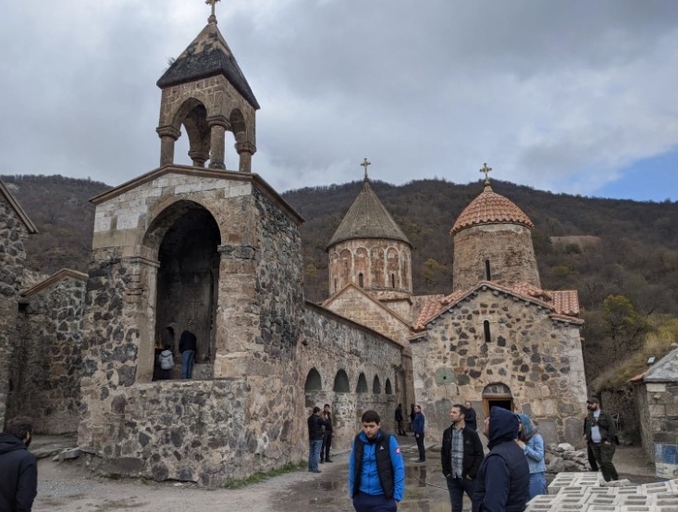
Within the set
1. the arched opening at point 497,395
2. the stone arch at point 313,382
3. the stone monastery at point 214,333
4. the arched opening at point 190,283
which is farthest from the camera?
the arched opening at point 497,395

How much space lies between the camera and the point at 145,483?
319 inches

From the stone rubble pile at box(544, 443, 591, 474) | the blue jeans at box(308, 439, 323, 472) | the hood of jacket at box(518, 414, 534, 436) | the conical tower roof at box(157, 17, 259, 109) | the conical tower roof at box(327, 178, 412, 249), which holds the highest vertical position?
the conical tower roof at box(327, 178, 412, 249)

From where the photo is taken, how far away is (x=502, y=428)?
3.28m

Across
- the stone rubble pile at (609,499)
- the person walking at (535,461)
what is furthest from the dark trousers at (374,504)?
the person walking at (535,461)

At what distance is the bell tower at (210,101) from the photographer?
10141mm

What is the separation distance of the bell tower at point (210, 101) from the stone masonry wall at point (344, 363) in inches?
155

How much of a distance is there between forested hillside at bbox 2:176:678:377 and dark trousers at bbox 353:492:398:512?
25.7 meters

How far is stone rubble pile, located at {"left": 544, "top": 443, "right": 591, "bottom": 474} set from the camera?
10.6m

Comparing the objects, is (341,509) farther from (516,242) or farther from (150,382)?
(516,242)

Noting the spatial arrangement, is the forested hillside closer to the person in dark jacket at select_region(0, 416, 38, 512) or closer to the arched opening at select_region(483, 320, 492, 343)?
the arched opening at select_region(483, 320, 492, 343)

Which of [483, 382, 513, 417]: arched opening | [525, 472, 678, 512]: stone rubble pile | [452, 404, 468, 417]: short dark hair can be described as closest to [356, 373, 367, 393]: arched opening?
[483, 382, 513, 417]: arched opening

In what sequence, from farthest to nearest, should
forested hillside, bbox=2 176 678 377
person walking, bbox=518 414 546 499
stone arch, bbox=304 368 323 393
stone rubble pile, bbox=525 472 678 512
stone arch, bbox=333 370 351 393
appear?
forested hillside, bbox=2 176 678 377 → stone arch, bbox=333 370 351 393 → stone arch, bbox=304 368 323 393 → person walking, bbox=518 414 546 499 → stone rubble pile, bbox=525 472 678 512

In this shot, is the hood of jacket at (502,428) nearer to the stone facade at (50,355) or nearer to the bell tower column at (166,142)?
the bell tower column at (166,142)

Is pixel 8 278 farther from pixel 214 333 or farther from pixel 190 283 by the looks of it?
pixel 214 333
